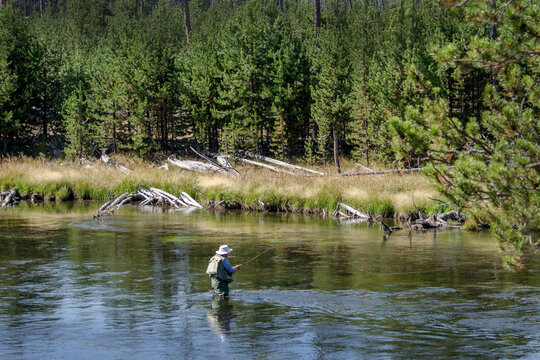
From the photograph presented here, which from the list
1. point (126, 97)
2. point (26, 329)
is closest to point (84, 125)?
point (126, 97)

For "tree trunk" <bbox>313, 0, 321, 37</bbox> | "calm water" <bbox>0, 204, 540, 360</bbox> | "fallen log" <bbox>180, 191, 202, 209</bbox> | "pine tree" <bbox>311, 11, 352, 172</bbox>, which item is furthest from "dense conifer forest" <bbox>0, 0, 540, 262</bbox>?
"calm water" <bbox>0, 204, 540, 360</bbox>

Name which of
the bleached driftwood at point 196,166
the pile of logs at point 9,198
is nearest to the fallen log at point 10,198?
the pile of logs at point 9,198

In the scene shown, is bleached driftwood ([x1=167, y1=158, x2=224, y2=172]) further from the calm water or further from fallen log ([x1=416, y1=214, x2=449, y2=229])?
fallen log ([x1=416, y1=214, x2=449, y2=229])

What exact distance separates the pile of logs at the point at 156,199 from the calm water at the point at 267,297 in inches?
317

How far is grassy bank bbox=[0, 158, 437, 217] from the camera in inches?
1321

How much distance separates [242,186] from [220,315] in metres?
21.6

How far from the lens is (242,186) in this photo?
125ft

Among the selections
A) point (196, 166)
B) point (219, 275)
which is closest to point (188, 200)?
point (196, 166)

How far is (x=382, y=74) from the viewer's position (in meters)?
45.4

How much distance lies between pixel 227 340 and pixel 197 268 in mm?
7793

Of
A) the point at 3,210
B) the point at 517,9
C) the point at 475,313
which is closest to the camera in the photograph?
the point at 517,9

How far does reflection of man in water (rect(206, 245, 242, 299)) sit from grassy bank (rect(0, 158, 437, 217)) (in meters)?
16.0

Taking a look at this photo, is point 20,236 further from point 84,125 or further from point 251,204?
point 84,125

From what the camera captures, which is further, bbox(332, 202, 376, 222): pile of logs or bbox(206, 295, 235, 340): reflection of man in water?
bbox(332, 202, 376, 222): pile of logs
